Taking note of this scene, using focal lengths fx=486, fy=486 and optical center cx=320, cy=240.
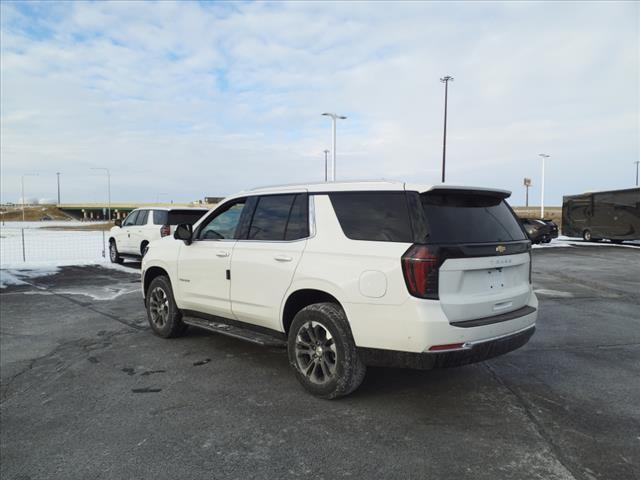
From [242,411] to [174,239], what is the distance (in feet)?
9.04

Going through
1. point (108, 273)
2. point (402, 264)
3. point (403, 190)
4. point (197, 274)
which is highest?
point (403, 190)

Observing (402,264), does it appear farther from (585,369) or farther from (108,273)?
(108,273)

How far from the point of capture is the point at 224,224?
17.8 feet

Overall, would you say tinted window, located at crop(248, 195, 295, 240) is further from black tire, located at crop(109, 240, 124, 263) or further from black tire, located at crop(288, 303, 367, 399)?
black tire, located at crop(109, 240, 124, 263)

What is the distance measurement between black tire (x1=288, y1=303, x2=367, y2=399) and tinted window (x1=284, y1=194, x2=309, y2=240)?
2.30 feet

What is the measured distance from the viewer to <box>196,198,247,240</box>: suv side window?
17.4 feet

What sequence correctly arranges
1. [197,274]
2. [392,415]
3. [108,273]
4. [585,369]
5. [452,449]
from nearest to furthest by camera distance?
[452,449] → [392,415] → [585,369] → [197,274] → [108,273]

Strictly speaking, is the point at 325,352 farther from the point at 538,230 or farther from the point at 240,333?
the point at 538,230

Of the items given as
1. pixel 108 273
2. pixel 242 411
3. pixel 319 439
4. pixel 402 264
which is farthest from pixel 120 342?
pixel 108 273

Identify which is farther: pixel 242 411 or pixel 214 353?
pixel 214 353

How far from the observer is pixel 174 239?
236 inches

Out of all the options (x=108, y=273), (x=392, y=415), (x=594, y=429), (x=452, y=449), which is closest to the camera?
(x=452, y=449)

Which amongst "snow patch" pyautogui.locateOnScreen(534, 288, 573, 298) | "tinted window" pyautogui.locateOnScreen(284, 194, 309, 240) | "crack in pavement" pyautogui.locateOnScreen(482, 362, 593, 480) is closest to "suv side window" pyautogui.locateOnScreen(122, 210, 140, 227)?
"snow patch" pyautogui.locateOnScreen(534, 288, 573, 298)

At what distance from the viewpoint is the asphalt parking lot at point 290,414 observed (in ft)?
10.1
